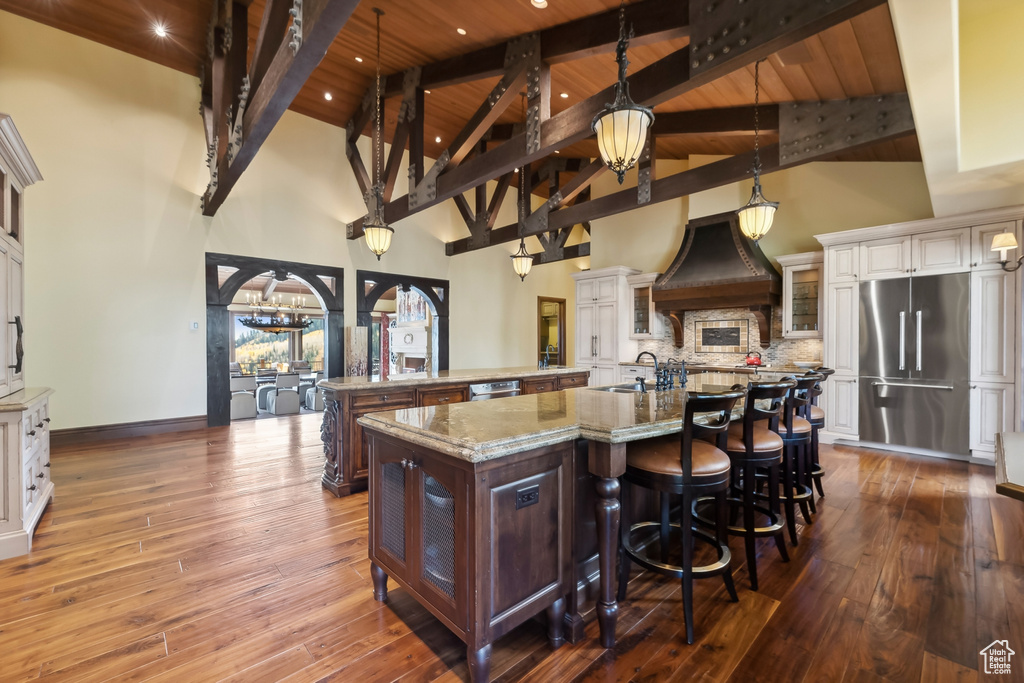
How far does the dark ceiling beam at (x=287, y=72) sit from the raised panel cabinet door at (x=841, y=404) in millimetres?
6226

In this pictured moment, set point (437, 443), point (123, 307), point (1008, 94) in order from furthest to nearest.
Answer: point (123, 307)
point (1008, 94)
point (437, 443)

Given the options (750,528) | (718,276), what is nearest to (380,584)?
(750,528)

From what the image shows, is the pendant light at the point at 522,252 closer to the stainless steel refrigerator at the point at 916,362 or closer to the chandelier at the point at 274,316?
the stainless steel refrigerator at the point at 916,362

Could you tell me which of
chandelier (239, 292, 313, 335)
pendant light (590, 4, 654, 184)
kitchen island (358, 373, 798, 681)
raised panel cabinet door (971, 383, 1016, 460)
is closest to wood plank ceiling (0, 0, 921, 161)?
pendant light (590, 4, 654, 184)

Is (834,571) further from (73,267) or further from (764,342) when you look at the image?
(73,267)

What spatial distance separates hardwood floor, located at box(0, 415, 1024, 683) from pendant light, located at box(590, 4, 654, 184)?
2.42 meters

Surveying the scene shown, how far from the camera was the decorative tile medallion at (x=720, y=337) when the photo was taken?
6.54 m

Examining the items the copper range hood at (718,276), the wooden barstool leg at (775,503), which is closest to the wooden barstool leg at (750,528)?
the wooden barstool leg at (775,503)

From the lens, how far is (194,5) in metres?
4.66

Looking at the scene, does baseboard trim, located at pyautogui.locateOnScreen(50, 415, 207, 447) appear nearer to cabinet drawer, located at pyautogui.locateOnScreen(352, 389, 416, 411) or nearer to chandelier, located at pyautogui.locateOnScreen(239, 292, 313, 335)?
cabinet drawer, located at pyautogui.locateOnScreen(352, 389, 416, 411)

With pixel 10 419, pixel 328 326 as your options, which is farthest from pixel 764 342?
pixel 10 419

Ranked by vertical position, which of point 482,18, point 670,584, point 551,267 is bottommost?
point 670,584

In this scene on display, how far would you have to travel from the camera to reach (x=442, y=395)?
152 inches

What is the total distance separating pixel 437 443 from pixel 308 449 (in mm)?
4026
